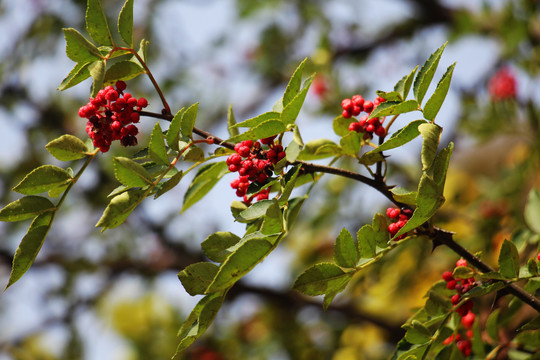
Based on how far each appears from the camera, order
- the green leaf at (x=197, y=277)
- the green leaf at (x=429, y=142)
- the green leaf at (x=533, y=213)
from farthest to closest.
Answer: the green leaf at (x=533, y=213) → the green leaf at (x=197, y=277) → the green leaf at (x=429, y=142)

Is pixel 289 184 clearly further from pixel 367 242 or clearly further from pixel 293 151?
pixel 367 242

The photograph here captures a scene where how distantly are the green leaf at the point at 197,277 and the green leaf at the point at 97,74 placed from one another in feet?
1.06

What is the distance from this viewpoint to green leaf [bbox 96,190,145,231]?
2.64ft

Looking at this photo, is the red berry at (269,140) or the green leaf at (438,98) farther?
the red berry at (269,140)

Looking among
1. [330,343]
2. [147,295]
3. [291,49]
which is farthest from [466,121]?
[147,295]

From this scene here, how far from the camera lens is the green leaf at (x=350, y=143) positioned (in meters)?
0.96

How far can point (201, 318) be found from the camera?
33.4 inches

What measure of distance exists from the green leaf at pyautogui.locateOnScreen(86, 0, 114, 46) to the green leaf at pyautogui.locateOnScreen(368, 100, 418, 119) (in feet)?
1.57

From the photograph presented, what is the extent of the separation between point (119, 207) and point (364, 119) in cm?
46

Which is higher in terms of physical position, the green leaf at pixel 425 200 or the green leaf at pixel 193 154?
the green leaf at pixel 193 154

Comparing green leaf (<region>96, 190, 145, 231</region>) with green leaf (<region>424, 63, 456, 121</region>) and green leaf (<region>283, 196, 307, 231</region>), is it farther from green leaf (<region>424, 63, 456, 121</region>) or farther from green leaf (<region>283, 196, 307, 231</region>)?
green leaf (<region>424, 63, 456, 121</region>)

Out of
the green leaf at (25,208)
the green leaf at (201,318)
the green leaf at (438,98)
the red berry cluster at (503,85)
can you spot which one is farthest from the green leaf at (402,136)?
the red berry cluster at (503,85)

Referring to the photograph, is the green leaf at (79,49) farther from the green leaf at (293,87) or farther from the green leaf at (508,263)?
the green leaf at (508,263)

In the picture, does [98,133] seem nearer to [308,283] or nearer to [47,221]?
[47,221]
